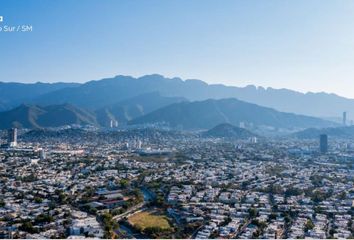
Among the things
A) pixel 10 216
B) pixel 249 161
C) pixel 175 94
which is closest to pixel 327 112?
pixel 175 94

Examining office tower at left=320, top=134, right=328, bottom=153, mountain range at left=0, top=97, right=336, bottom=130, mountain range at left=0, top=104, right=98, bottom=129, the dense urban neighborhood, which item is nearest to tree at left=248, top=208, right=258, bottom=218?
the dense urban neighborhood

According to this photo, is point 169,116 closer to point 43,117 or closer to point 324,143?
point 43,117

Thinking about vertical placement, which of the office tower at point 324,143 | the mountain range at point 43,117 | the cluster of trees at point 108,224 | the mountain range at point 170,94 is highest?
the mountain range at point 170,94

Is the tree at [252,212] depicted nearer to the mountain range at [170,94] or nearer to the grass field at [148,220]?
the grass field at [148,220]

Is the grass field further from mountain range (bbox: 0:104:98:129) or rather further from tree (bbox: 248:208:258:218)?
mountain range (bbox: 0:104:98:129)

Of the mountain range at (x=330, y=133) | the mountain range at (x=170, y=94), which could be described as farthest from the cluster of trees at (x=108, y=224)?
the mountain range at (x=170, y=94)

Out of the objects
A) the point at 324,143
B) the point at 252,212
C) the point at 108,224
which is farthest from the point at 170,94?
the point at 108,224
